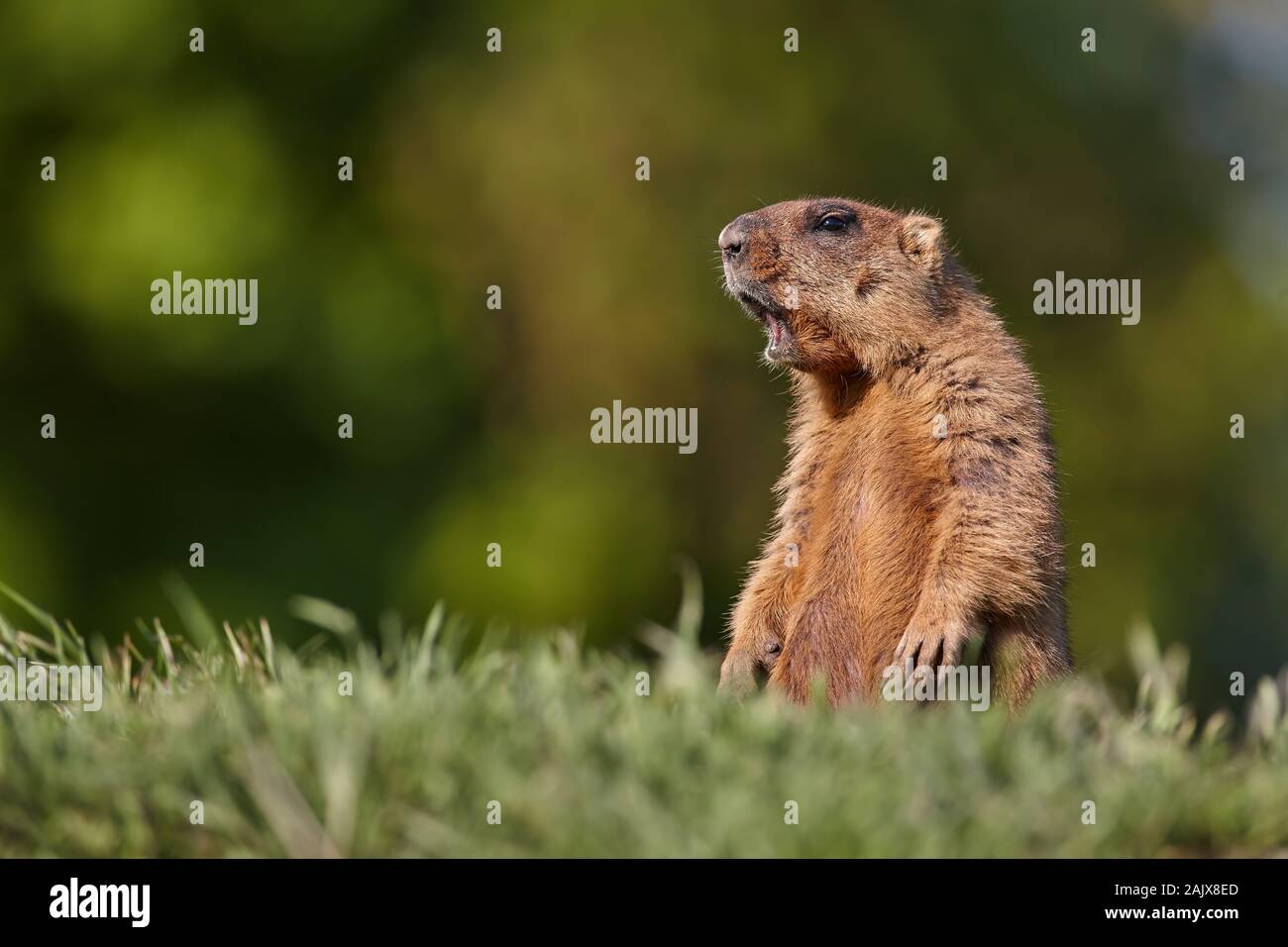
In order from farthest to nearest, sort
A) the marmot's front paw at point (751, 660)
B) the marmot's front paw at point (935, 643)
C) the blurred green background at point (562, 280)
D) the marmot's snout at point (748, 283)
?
the blurred green background at point (562, 280) → the marmot's snout at point (748, 283) → the marmot's front paw at point (751, 660) → the marmot's front paw at point (935, 643)

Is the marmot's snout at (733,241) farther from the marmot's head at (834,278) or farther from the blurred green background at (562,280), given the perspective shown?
the blurred green background at (562,280)

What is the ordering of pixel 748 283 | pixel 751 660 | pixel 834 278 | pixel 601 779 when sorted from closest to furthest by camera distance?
pixel 601 779, pixel 751 660, pixel 834 278, pixel 748 283

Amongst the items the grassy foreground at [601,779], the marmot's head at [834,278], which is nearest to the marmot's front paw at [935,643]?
the grassy foreground at [601,779]

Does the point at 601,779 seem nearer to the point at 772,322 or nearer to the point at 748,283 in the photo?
the point at 772,322

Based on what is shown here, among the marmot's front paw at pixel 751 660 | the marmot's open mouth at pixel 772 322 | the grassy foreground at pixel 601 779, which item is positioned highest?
the marmot's open mouth at pixel 772 322

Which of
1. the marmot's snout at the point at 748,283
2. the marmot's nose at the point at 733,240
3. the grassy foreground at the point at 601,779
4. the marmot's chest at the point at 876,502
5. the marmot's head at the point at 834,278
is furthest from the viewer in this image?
the marmot's nose at the point at 733,240

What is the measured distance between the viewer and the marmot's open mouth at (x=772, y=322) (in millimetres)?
7512

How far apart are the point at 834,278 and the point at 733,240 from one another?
53 centimetres

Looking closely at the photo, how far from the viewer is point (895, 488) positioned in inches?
265

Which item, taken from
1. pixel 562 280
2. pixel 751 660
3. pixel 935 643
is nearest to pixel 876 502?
pixel 935 643

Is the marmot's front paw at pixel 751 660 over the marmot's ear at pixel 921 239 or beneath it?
beneath

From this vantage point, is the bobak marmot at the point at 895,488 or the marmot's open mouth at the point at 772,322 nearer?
the bobak marmot at the point at 895,488

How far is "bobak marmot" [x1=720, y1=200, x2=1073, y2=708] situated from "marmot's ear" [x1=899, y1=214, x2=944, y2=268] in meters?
0.02

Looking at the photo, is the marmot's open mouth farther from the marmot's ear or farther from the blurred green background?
the blurred green background
